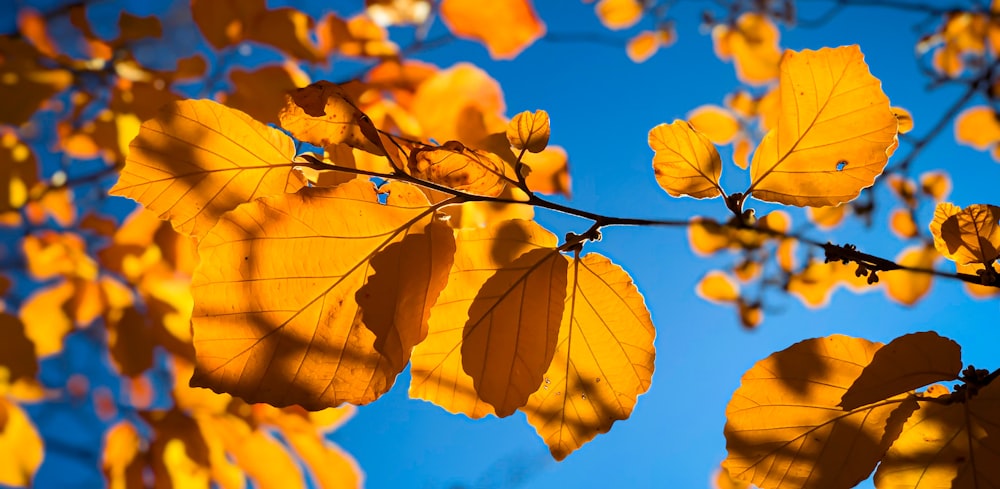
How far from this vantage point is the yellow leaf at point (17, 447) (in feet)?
3.38

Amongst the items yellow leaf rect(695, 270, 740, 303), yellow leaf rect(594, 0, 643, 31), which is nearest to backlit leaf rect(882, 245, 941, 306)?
yellow leaf rect(695, 270, 740, 303)

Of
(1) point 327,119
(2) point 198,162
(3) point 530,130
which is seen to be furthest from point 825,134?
(2) point 198,162

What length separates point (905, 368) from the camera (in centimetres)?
41

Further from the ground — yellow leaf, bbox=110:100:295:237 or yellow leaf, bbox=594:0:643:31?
yellow leaf, bbox=594:0:643:31

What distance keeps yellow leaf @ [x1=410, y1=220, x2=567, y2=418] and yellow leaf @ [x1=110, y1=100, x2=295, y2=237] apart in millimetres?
168

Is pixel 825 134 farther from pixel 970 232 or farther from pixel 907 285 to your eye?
Answer: pixel 907 285

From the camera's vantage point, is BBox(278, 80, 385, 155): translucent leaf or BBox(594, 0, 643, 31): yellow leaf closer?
BBox(278, 80, 385, 155): translucent leaf

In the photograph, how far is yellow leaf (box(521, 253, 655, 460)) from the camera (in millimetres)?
462

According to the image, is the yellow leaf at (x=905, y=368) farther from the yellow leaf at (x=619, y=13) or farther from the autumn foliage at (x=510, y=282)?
the yellow leaf at (x=619, y=13)

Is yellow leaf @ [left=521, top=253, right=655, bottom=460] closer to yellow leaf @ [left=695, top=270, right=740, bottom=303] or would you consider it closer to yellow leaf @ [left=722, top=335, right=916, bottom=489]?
yellow leaf @ [left=722, top=335, right=916, bottom=489]

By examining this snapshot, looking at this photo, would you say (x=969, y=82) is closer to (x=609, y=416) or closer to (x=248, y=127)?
(x=609, y=416)

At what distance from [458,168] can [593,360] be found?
0.64 ft

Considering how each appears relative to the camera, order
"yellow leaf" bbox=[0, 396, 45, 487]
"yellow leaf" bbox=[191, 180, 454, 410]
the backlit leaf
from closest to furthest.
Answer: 1. "yellow leaf" bbox=[191, 180, 454, 410]
2. "yellow leaf" bbox=[0, 396, 45, 487]
3. the backlit leaf

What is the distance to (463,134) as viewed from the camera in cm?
101
